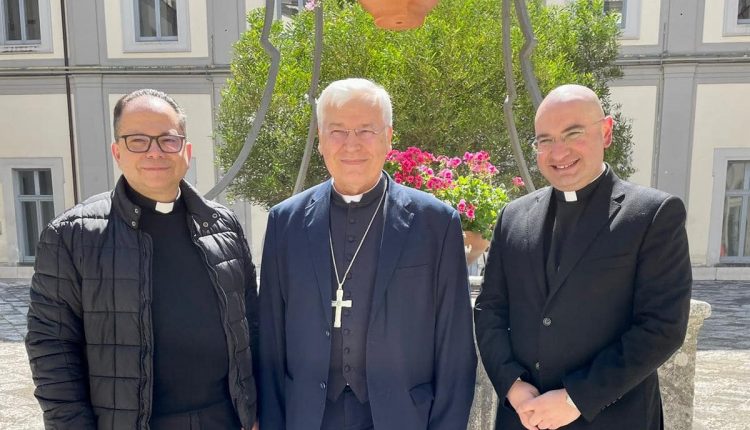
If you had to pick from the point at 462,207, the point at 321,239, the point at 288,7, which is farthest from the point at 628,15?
the point at 321,239

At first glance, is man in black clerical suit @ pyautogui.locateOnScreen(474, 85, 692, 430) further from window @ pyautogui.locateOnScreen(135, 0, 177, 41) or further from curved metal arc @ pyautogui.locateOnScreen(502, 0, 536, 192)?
window @ pyautogui.locateOnScreen(135, 0, 177, 41)

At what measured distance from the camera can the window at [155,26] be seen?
12547mm

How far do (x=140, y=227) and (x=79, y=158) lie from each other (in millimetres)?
12411

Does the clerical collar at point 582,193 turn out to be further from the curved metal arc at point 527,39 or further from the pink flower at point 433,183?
the pink flower at point 433,183

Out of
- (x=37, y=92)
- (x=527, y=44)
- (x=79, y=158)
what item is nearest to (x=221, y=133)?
(x=79, y=158)

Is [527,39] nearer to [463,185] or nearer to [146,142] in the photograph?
[463,185]

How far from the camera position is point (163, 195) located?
1908 millimetres

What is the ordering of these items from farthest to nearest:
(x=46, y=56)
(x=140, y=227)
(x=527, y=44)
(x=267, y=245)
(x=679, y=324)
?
(x=46, y=56)
(x=527, y=44)
(x=267, y=245)
(x=140, y=227)
(x=679, y=324)

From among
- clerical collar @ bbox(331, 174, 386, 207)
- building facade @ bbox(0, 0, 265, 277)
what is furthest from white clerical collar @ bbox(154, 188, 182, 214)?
building facade @ bbox(0, 0, 265, 277)

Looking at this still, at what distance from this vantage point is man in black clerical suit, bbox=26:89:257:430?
172 cm

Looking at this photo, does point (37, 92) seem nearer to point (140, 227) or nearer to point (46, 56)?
point (46, 56)

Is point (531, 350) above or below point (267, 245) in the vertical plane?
below

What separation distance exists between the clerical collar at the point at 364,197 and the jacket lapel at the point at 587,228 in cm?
62

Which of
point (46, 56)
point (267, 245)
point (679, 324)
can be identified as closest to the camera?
point (679, 324)
